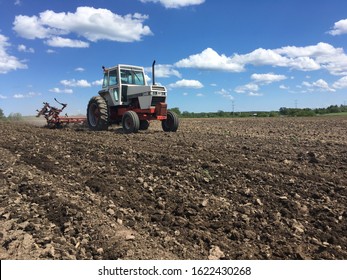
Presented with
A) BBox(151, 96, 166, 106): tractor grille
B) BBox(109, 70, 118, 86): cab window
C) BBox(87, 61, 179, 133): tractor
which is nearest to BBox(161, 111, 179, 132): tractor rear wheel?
BBox(87, 61, 179, 133): tractor

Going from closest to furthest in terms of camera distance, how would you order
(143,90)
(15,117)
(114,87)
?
(143,90) → (114,87) → (15,117)

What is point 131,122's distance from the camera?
14.0m

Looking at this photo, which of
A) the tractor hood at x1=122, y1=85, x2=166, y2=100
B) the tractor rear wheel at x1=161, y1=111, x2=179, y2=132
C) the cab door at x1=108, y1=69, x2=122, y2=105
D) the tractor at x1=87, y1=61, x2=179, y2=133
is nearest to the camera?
the tractor hood at x1=122, y1=85, x2=166, y2=100

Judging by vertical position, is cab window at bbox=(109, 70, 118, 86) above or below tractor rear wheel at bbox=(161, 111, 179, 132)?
above

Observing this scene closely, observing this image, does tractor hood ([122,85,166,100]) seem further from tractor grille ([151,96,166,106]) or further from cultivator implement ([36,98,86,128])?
cultivator implement ([36,98,86,128])

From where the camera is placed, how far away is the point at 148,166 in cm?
753

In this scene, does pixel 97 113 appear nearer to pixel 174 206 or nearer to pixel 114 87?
pixel 114 87

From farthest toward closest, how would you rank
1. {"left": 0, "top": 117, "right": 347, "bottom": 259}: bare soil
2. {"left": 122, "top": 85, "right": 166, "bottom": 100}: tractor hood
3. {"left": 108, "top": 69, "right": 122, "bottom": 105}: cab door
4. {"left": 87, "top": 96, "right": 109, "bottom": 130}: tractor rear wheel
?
1. {"left": 87, "top": 96, "right": 109, "bottom": 130}: tractor rear wheel
2. {"left": 108, "top": 69, "right": 122, "bottom": 105}: cab door
3. {"left": 122, "top": 85, "right": 166, "bottom": 100}: tractor hood
4. {"left": 0, "top": 117, "right": 347, "bottom": 259}: bare soil

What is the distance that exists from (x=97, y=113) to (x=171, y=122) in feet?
10.5

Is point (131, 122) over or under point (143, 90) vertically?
under

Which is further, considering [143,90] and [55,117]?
[55,117]

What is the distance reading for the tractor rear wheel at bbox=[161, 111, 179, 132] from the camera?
49.2ft

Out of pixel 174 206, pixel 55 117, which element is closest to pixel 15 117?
pixel 55 117

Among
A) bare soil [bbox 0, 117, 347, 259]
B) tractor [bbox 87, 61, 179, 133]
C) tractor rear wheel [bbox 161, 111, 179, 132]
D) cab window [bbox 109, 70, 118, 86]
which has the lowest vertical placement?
bare soil [bbox 0, 117, 347, 259]
